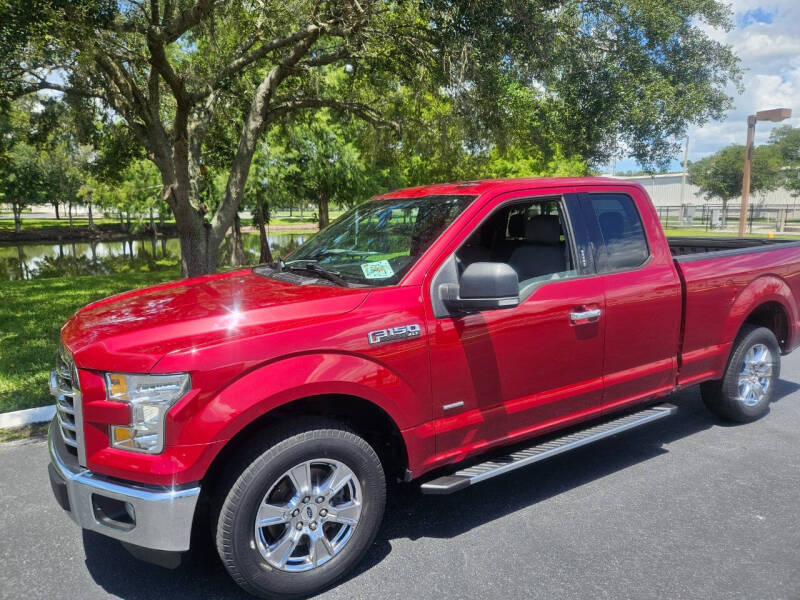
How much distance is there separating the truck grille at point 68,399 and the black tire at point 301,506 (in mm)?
736

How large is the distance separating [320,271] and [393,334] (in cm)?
81

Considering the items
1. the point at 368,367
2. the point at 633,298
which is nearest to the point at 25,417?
the point at 368,367

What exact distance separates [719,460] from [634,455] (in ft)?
1.89

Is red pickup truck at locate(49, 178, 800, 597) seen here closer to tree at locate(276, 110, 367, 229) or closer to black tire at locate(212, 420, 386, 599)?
black tire at locate(212, 420, 386, 599)

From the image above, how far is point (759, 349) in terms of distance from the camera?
496cm

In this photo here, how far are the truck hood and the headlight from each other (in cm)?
7

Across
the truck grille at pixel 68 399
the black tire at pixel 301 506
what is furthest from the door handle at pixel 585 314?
the truck grille at pixel 68 399

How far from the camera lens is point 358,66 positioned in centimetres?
1101

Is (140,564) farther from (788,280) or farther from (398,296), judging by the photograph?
(788,280)

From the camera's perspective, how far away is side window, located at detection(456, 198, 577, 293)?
151 inches

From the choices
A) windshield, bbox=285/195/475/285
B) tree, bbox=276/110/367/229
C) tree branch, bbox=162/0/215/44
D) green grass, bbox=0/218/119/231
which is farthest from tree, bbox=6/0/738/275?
green grass, bbox=0/218/119/231

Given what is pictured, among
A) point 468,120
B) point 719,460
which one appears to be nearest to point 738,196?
point 468,120

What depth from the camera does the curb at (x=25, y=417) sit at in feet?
16.4

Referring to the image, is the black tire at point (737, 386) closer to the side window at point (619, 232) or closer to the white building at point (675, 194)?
the side window at point (619, 232)
